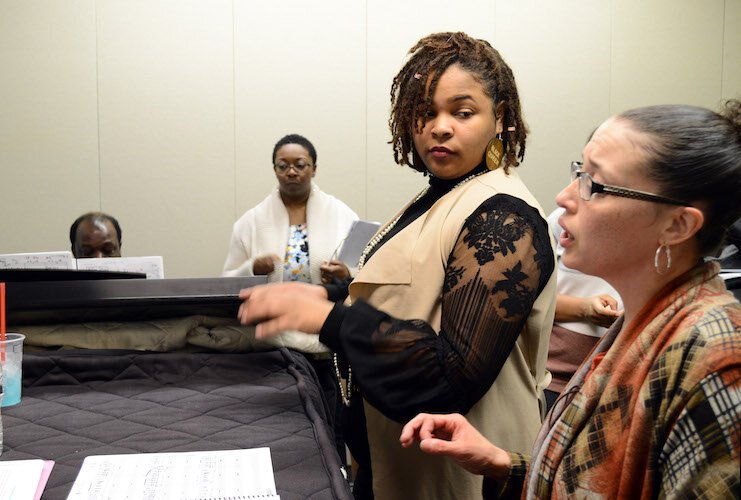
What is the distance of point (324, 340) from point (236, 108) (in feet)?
10.3

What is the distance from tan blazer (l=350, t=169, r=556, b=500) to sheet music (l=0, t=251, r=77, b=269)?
1106 mm

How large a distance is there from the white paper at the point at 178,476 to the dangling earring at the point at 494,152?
68 cm

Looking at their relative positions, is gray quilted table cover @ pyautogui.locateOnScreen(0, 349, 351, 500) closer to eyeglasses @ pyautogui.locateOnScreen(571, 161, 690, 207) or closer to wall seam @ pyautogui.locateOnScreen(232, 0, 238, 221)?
eyeglasses @ pyautogui.locateOnScreen(571, 161, 690, 207)

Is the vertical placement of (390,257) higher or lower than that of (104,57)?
lower

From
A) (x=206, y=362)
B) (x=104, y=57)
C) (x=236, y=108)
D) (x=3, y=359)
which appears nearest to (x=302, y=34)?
(x=236, y=108)

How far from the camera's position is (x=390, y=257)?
128 centimetres

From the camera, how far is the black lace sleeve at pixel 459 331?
1.13 meters

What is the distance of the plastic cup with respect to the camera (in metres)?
1.46

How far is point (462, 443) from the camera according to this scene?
1.04 metres

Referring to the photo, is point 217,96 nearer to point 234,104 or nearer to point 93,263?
point 234,104

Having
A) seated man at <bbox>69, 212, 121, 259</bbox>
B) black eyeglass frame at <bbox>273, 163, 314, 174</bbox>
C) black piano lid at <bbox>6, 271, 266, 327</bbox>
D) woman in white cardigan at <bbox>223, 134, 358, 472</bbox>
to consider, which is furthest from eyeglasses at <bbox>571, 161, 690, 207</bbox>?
black eyeglass frame at <bbox>273, 163, 314, 174</bbox>

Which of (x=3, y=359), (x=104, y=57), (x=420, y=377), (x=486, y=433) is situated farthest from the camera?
(x=104, y=57)

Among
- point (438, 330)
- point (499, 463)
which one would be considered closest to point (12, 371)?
point (438, 330)

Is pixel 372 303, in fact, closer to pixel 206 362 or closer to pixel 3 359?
pixel 206 362
